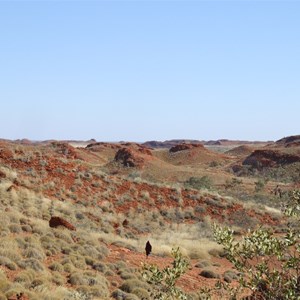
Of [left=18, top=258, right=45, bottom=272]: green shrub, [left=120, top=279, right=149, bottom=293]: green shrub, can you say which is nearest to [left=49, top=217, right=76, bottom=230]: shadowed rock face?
[left=18, top=258, right=45, bottom=272]: green shrub

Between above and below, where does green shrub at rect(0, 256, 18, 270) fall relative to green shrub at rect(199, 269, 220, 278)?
above

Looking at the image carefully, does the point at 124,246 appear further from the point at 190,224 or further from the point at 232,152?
the point at 232,152

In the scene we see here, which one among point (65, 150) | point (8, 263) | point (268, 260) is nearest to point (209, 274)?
point (8, 263)

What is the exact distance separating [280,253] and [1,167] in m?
26.8

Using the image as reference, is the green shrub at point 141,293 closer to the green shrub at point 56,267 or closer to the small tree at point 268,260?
the green shrub at point 56,267

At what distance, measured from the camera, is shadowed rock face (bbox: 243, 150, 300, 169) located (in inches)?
3083

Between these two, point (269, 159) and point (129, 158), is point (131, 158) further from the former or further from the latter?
point (269, 159)

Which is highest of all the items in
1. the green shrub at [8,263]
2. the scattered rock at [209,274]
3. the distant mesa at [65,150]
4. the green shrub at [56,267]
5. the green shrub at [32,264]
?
the distant mesa at [65,150]

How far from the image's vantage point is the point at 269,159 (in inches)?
3214

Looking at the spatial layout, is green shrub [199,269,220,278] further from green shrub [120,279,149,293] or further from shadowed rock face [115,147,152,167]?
shadowed rock face [115,147,152,167]

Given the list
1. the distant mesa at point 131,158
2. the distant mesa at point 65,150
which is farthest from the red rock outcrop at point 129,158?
the distant mesa at point 65,150

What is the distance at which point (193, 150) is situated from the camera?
95.7 metres

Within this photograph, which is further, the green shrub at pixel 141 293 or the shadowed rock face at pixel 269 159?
the shadowed rock face at pixel 269 159

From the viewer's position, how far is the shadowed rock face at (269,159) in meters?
78.3
